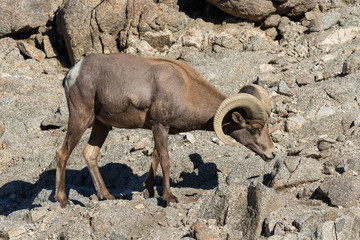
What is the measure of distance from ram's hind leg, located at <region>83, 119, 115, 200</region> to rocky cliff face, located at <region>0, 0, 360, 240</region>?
244mm

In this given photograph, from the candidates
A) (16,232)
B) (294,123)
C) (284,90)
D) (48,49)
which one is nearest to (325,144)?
(294,123)

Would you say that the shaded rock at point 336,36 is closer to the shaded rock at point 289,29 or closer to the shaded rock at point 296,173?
the shaded rock at point 289,29

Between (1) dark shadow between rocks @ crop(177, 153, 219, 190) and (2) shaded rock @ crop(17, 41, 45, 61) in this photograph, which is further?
(2) shaded rock @ crop(17, 41, 45, 61)

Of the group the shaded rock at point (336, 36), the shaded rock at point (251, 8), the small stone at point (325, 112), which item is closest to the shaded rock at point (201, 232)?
the small stone at point (325, 112)

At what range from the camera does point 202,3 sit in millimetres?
21312

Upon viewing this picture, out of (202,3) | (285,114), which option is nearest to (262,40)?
(202,3)

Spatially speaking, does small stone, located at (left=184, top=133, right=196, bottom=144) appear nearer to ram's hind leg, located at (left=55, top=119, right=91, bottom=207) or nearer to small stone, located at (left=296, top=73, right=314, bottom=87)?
ram's hind leg, located at (left=55, top=119, right=91, bottom=207)

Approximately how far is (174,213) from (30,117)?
389 inches

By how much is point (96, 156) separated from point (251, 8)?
33.1 ft

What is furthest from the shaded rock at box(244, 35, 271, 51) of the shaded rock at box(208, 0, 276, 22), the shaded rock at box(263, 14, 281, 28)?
the shaded rock at box(208, 0, 276, 22)

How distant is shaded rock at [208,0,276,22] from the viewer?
19.5 meters

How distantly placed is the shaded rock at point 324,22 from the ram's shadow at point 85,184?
8.25 metres

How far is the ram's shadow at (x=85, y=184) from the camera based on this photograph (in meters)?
11.7

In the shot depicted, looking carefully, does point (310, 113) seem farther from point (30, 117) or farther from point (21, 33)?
point (21, 33)
